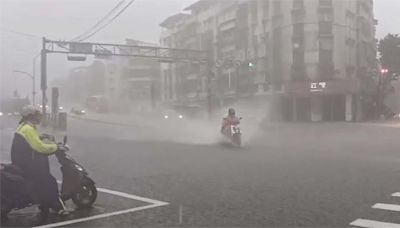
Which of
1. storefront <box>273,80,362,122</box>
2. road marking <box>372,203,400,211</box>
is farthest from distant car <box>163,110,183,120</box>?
road marking <box>372,203,400,211</box>

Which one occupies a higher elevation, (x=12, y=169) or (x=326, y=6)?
(x=326, y=6)

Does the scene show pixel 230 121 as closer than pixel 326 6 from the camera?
Yes

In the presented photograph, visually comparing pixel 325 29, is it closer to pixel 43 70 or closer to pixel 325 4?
pixel 325 4

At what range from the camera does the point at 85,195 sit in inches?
286

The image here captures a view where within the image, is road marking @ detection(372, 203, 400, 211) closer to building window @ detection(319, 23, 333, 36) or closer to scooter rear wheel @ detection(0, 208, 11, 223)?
scooter rear wheel @ detection(0, 208, 11, 223)

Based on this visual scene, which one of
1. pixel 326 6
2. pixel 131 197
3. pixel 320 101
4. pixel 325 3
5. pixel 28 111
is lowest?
pixel 131 197

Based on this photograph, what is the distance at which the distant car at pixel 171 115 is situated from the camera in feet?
156

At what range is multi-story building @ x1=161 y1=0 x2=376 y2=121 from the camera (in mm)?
50156

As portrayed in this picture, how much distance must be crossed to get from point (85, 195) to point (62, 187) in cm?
41

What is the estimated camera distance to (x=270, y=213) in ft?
22.8

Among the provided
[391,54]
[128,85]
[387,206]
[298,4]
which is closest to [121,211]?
[387,206]

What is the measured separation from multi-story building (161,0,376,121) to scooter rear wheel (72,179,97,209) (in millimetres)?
43317

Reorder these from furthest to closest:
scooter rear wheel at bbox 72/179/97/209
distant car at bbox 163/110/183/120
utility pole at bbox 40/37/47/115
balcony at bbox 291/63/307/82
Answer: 1. balcony at bbox 291/63/307/82
2. distant car at bbox 163/110/183/120
3. utility pole at bbox 40/37/47/115
4. scooter rear wheel at bbox 72/179/97/209

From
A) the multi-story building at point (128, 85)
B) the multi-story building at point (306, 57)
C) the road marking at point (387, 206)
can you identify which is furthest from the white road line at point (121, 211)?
the multi-story building at point (128, 85)
